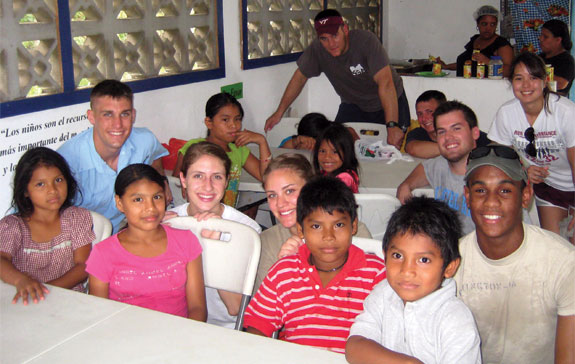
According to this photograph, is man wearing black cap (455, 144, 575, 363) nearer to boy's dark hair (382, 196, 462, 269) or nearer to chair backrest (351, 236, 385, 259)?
boy's dark hair (382, 196, 462, 269)

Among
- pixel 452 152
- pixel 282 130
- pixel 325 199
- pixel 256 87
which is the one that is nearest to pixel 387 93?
pixel 282 130

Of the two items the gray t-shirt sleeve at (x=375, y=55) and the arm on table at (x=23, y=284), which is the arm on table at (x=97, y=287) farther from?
the gray t-shirt sleeve at (x=375, y=55)

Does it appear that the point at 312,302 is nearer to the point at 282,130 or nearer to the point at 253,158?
the point at 253,158

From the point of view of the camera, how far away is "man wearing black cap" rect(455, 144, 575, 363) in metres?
1.55

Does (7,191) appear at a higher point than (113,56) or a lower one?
lower

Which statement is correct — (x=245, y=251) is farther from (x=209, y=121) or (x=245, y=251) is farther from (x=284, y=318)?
(x=209, y=121)

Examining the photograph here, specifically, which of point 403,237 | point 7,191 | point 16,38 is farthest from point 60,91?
point 403,237

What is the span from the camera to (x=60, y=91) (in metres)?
3.02

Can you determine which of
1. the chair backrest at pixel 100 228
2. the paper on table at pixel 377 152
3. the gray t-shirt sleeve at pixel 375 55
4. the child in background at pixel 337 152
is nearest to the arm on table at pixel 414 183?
the child in background at pixel 337 152

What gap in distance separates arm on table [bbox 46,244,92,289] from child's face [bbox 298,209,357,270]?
0.91 m

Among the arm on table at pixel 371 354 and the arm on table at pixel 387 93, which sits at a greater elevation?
the arm on table at pixel 387 93

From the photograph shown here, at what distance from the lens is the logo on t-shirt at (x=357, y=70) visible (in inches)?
169

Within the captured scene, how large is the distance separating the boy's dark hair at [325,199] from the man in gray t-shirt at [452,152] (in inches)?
30.2

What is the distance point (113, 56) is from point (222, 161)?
4.15 ft
